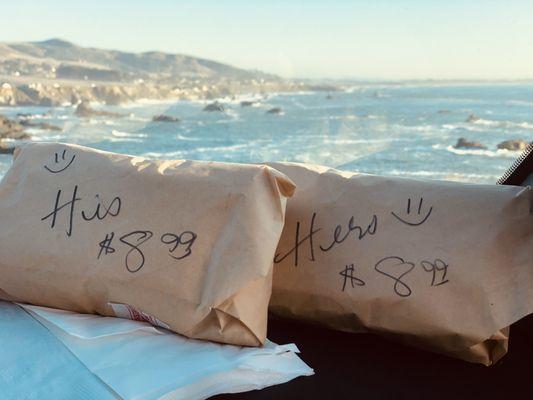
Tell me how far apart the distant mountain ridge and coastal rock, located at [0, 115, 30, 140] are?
360mm

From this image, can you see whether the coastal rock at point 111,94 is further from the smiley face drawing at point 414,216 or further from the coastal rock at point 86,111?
the smiley face drawing at point 414,216

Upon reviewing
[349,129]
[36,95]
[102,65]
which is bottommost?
[349,129]

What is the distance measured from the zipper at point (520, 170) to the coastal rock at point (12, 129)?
3.09 metres

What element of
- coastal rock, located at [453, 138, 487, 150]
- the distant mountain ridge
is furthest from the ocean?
the distant mountain ridge

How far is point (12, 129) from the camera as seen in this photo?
3.83m

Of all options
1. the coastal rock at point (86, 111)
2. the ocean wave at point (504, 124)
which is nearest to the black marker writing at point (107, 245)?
the coastal rock at point (86, 111)

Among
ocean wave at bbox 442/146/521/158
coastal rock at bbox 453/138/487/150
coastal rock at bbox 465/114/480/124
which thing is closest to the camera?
ocean wave at bbox 442/146/521/158

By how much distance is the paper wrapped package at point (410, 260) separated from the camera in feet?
2.39

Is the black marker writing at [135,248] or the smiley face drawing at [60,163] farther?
the smiley face drawing at [60,163]

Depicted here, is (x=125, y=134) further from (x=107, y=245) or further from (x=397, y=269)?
(x=397, y=269)

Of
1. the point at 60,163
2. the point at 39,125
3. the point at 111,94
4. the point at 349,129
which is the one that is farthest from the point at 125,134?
the point at 60,163

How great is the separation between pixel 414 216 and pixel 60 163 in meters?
0.53

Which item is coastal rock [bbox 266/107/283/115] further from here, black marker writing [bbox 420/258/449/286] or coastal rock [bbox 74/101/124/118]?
black marker writing [bbox 420/258/449/286]

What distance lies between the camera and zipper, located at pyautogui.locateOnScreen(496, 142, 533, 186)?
2.98 ft
